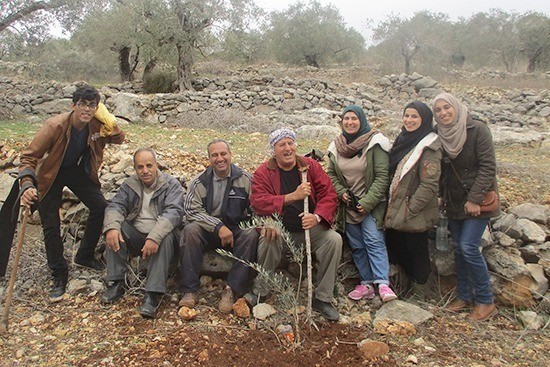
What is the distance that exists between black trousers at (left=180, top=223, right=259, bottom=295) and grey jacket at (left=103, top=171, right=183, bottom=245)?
19 centimetres

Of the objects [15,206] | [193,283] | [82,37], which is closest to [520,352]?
[193,283]

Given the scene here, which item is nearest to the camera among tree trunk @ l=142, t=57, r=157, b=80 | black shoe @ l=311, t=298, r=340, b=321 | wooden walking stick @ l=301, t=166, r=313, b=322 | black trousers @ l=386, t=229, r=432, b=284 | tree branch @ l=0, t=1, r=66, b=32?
wooden walking stick @ l=301, t=166, r=313, b=322

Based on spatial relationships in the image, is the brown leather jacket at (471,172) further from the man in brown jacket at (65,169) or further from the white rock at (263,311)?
the man in brown jacket at (65,169)

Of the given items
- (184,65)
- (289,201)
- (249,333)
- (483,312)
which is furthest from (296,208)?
(184,65)

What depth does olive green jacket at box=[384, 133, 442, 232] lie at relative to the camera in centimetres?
341

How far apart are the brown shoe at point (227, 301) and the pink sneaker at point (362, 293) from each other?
1006mm

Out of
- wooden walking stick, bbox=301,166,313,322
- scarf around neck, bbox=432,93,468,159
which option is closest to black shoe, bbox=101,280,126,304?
wooden walking stick, bbox=301,166,313,322

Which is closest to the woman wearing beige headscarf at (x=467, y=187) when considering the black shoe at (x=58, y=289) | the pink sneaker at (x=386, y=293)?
the pink sneaker at (x=386, y=293)

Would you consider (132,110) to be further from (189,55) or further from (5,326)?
(5,326)

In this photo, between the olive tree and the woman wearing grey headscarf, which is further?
the olive tree

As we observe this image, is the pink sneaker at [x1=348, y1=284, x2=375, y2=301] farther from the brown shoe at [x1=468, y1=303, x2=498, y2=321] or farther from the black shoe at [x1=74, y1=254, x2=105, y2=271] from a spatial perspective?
the black shoe at [x1=74, y1=254, x2=105, y2=271]

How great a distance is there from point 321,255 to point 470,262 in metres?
1.20

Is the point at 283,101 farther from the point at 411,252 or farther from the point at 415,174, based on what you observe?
the point at 415,174

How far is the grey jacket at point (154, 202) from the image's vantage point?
365 cm
